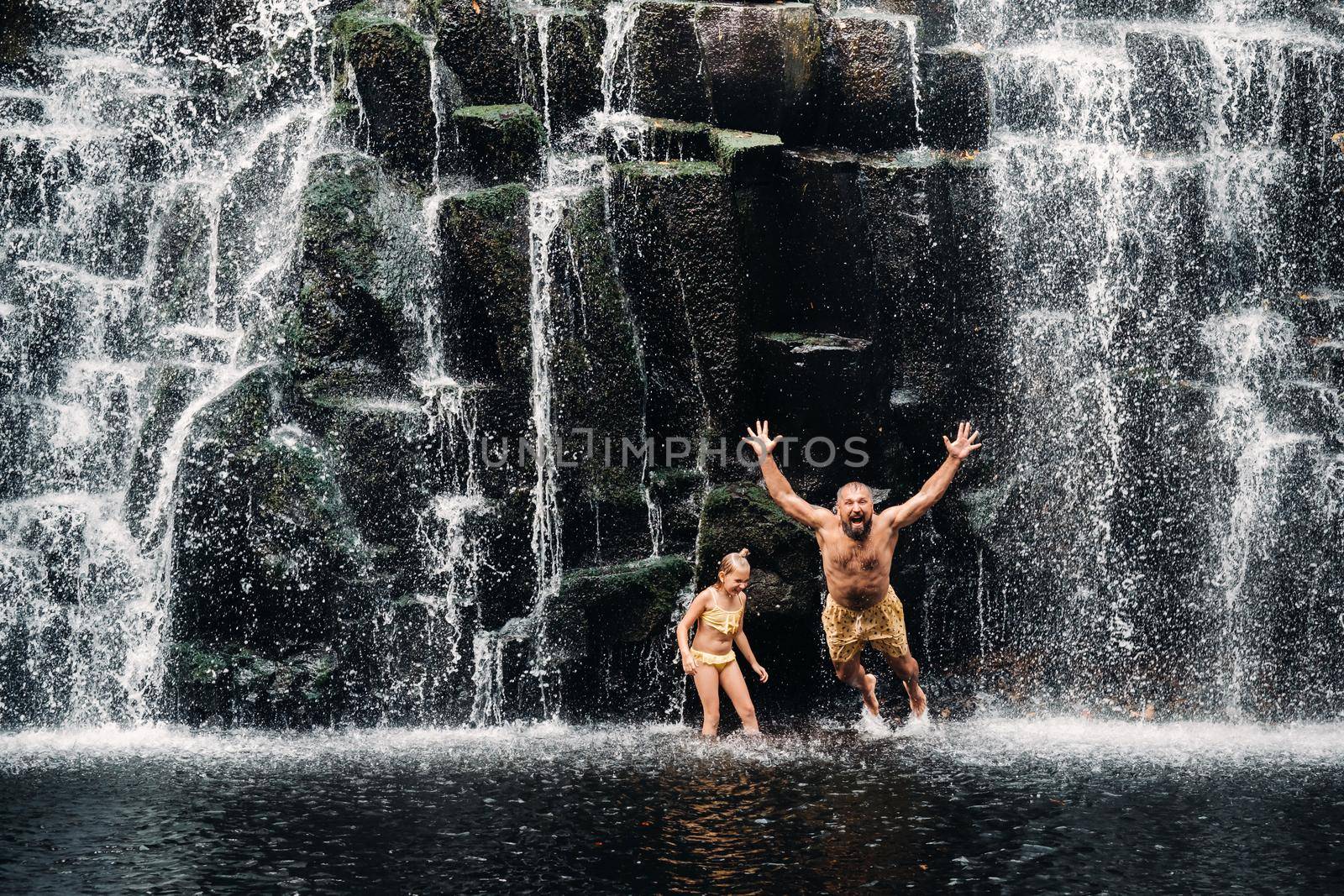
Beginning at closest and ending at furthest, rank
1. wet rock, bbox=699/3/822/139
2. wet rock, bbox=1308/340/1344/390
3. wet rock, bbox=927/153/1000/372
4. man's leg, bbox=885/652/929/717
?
man's leg, bbox=885/652/929/717 < wet rock, bbox=699/3/822/139 < wet rock, bbox=927/153/1000/372 < wet rock, bbox=1308/340/1344/390

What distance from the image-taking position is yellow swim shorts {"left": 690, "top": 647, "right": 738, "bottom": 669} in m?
11.2

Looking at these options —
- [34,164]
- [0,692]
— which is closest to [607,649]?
[0,692]

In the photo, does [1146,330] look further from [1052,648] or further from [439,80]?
[439,80]

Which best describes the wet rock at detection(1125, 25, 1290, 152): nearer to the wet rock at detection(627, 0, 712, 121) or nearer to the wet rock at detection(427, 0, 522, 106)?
the wet rock at detection(627, 0, 712, 121)

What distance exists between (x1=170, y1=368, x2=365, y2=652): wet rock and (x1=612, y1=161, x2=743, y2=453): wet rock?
3.18 metres

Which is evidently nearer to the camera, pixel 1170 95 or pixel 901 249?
pixel 901 249

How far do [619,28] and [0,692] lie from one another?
8626 millimetres

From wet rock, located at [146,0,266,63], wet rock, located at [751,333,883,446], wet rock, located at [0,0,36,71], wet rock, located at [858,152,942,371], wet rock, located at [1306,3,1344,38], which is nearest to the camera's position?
wet rock, located at [751,333,883,446]

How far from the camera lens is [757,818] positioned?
7.98 meters

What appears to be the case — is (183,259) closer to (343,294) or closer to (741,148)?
(343,294)

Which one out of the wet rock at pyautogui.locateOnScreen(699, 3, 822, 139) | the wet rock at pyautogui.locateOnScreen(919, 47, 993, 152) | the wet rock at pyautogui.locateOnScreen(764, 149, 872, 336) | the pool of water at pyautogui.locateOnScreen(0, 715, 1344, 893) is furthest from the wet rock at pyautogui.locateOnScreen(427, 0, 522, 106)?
the pool of water at pyautogui.locateOnScreen(0, 715, 1344, 893)

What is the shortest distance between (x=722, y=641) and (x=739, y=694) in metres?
0.48

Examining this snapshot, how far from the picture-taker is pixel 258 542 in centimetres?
1166

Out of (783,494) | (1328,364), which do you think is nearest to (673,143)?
(783,494)
